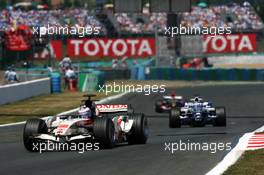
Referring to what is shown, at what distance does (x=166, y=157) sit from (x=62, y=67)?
3374cm

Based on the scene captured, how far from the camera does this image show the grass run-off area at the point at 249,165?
433 inches

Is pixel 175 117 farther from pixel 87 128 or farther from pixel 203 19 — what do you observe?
pixel 203 19

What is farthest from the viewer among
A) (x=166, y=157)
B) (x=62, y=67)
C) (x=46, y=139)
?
(x=62, y=67)

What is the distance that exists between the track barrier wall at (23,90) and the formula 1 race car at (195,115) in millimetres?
→ 11456

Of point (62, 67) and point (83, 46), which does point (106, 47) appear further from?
point (62, 67)

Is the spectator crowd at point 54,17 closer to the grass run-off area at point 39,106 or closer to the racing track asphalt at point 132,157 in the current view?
the grass run-off area at point 39,106

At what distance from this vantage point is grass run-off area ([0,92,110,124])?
26395mm

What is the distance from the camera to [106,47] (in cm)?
6838

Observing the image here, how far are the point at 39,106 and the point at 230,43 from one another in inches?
1764

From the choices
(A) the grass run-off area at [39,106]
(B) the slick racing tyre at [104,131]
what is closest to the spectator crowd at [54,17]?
(A) the grass run-off area at [39,106]

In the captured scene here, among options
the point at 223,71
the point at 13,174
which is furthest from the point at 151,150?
the point at 223,71

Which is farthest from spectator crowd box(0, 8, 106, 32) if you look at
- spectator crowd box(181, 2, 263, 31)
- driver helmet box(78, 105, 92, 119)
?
driver helmet box(78, 105, 92, 119)

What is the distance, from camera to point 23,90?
34.8 meters

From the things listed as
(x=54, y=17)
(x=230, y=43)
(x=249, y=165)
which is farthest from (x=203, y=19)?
(x=249, y=165)
